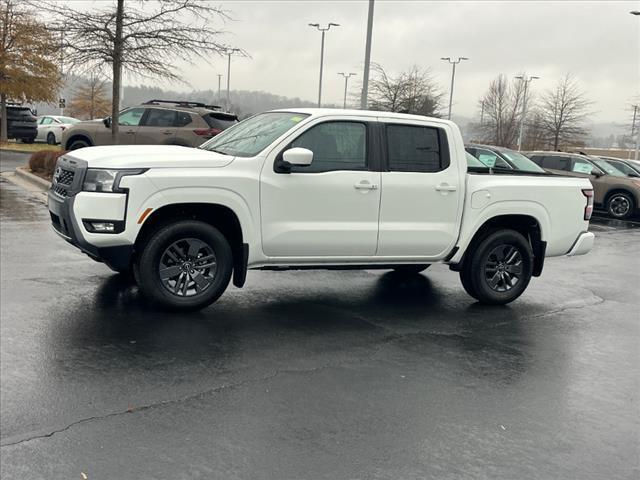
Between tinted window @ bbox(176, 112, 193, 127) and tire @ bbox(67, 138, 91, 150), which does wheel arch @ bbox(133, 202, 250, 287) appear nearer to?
tinted window @ bbox(176, 112, 193, 127)

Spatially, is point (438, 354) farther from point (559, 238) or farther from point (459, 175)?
point (559, 238)

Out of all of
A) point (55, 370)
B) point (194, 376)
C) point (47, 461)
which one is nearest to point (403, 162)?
point (194, 376)

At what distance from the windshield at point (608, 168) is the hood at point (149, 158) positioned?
1584cm

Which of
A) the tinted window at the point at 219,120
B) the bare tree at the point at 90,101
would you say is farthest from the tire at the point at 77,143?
the bare tree at the point at 90,101

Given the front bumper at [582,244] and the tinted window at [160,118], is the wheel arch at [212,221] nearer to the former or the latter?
the front bumper at [582,244]

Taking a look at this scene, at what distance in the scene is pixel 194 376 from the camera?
16.2 ft

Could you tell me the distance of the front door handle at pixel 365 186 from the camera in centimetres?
686

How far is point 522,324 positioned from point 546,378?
5.65 feet

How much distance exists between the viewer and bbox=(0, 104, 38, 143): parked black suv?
35719mm

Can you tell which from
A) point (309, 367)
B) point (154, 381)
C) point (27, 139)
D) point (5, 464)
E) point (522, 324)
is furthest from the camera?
point (27, 139)

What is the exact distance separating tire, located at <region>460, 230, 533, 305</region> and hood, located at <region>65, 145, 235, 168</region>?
9.52 ft

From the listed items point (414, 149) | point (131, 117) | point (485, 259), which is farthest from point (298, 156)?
point (131, 117)

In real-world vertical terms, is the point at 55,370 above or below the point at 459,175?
below

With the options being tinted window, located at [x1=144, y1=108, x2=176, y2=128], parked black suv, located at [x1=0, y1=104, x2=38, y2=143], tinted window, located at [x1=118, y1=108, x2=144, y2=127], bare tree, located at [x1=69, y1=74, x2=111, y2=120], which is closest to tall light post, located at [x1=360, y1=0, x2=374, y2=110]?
tinted window, located at [x1=144, y1=108, x2=176, y2=128]
